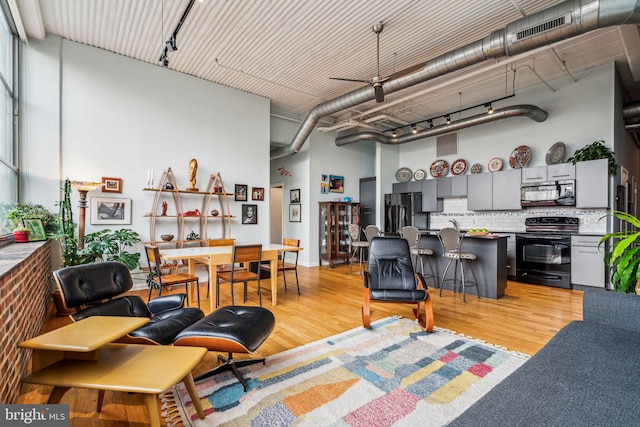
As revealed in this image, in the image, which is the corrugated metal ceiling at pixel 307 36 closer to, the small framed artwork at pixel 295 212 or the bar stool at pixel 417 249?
the bar stool at pixel 417 249

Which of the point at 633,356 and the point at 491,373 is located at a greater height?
the point at 633,356

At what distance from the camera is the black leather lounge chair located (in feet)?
6.82

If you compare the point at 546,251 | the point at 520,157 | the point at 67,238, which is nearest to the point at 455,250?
the point at 546,251

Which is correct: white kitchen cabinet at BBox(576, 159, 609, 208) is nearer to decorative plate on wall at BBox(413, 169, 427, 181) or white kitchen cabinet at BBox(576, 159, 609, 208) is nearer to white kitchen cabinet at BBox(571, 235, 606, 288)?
white kitchen cabinet at BBox(571, 235, 606, 288)

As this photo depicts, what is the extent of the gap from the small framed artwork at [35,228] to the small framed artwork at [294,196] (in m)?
5.03

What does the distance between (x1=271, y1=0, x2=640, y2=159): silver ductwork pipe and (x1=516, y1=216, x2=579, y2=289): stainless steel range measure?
10.8 ft

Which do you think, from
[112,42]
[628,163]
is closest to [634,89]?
[628,163]

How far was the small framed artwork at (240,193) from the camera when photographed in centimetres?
620

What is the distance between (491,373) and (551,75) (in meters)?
5.82

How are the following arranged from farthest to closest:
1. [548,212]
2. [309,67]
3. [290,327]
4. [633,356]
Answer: [548,212]
[309,67]
[290,327]
[633,356]

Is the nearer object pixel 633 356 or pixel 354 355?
pixel 633 356

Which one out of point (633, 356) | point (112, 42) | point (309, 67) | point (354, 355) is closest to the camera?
point (633, 356)

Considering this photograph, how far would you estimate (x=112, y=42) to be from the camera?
466cm

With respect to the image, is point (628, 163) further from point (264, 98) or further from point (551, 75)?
point (264, 98)
